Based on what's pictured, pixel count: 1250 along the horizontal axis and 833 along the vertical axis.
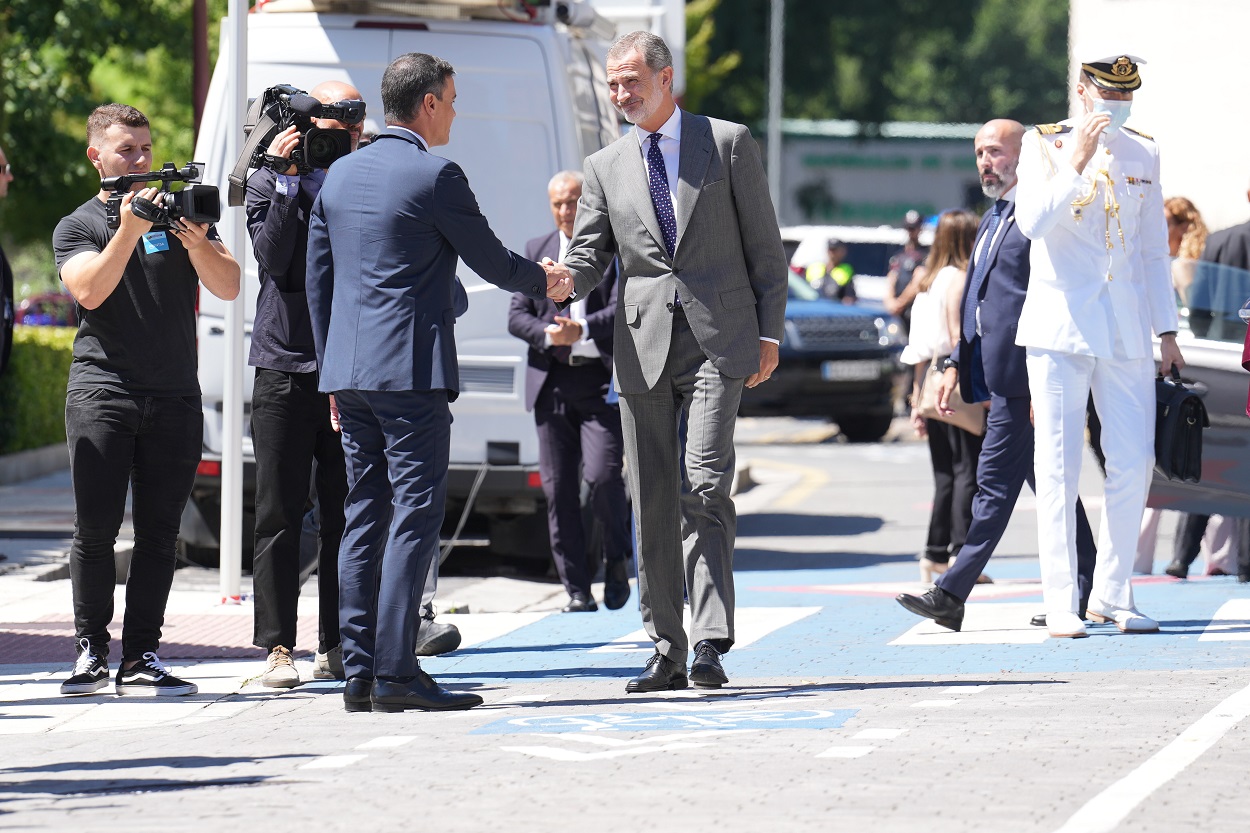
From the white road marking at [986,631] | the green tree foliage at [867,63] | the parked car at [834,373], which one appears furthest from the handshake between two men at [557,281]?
the green tree foliage at [867,63]

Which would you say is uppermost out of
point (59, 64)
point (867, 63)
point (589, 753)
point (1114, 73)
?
point (867, 63)

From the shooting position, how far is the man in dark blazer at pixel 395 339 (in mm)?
6469

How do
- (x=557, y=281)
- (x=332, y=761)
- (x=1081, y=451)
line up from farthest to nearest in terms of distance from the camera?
(x=1081, y=451)
(x=557, y=281)
(x=332, y=761)

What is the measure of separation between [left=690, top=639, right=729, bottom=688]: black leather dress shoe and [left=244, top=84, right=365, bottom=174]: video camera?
2.03 m

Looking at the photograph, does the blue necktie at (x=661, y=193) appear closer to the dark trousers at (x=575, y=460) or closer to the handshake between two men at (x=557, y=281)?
the handshake between two men at (x=557, y=281)

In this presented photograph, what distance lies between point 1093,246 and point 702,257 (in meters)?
1.82

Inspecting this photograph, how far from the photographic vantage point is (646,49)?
22.5 feet

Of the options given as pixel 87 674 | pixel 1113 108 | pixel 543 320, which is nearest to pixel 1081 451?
pixel 1113 108

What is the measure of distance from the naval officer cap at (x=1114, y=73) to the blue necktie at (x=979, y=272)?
73cm

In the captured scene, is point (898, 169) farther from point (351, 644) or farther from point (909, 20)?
point (351, 644)

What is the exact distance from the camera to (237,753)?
582 cm

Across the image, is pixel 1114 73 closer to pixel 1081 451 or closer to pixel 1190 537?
pixel 1081 451

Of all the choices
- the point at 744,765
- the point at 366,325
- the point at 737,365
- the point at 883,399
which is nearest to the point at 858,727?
the point at 744,765

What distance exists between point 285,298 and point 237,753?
1.91 meters
